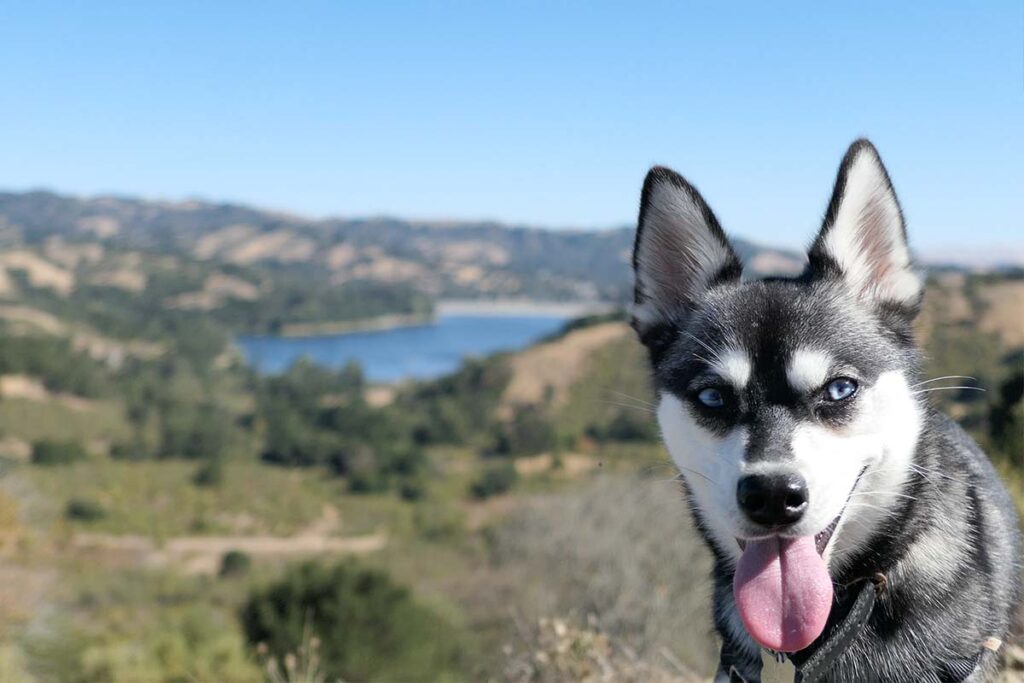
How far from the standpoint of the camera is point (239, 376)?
14200cm

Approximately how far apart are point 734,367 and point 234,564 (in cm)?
6055

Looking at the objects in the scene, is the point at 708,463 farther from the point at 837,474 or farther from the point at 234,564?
the point at 234,564

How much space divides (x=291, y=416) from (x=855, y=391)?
115 m

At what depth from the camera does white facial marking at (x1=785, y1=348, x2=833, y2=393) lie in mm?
3059

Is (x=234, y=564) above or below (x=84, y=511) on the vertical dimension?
above

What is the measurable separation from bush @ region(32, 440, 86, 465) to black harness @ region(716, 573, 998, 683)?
93.7 meters

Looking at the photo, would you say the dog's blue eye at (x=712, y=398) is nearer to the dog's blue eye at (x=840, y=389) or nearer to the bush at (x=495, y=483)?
the dog's blue eye at (x=840, y=389)

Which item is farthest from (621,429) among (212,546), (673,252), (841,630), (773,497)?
(773,497)

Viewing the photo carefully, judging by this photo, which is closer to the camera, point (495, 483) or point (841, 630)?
point (841, 630)

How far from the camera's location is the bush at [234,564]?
57.0 m

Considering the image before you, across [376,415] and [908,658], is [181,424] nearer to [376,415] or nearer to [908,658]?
[376,415]

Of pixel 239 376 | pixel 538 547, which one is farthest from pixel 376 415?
pixel 538 547

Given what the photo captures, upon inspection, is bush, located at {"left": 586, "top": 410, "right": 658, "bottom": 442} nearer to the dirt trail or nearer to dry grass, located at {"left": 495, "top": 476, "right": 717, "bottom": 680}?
the dirt trail

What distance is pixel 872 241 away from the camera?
3490mm
